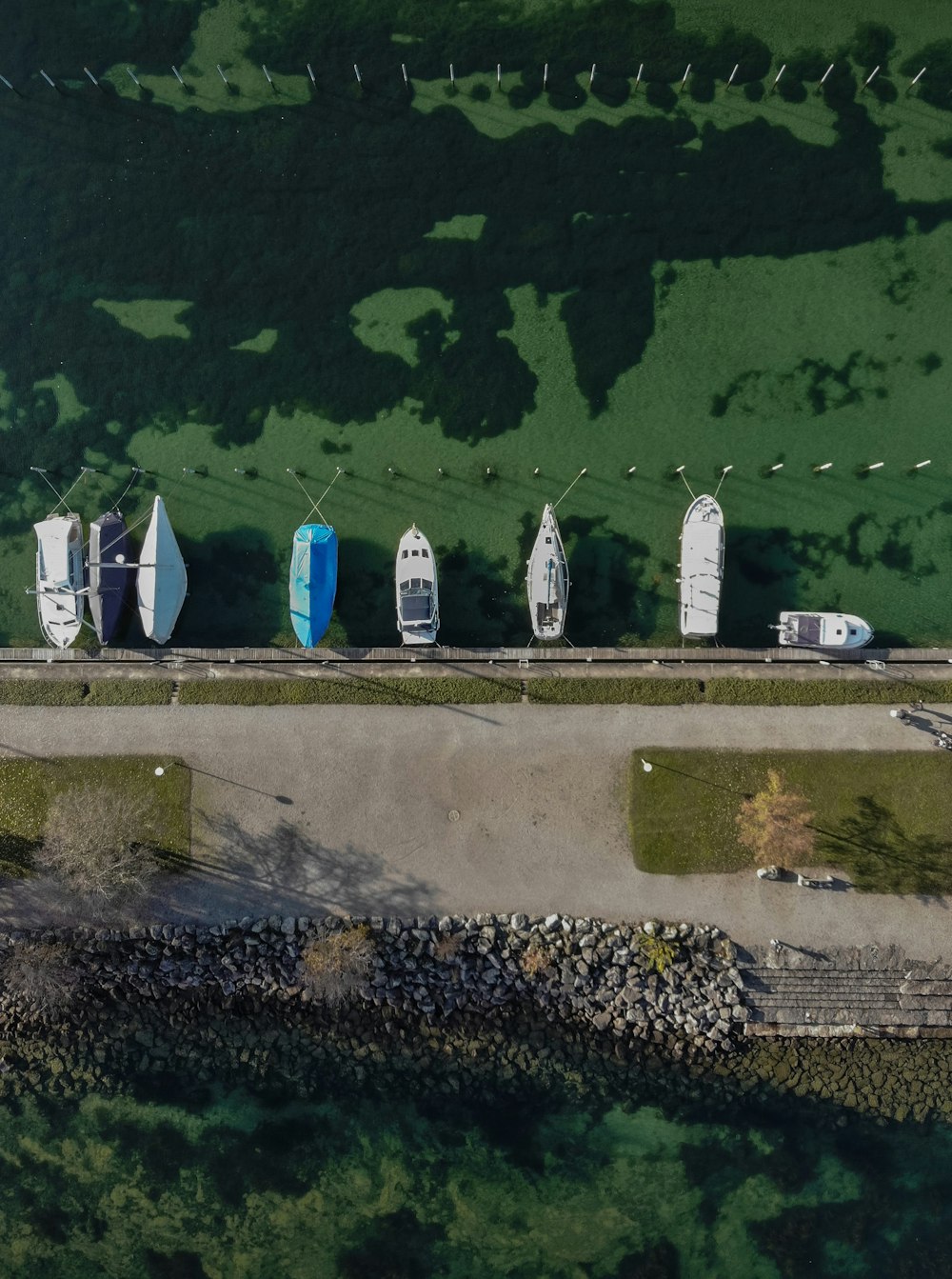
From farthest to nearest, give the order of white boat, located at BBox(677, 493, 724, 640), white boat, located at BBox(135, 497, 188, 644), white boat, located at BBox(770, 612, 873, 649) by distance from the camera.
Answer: white boat, located at BBox(135, 497, 188, 644) < white boat, located at BBox(677, 493, 724, 640) < white boat, located at BBox(770, 612, 873, 649)

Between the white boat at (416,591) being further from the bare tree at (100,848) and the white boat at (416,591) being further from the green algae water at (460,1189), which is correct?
the green algae water at (460,1189)

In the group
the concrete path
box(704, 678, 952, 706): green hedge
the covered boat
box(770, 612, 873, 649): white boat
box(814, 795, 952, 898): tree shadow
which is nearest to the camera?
box(814, 795, 952, 898): tree shadow

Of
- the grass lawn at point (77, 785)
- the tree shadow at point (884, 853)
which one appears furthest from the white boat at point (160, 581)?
the tree shadow at point (884, 853)

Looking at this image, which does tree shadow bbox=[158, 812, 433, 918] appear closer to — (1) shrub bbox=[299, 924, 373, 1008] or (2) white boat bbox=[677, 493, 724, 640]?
(1) shrub bbox=[299, 924, 373, 1008]

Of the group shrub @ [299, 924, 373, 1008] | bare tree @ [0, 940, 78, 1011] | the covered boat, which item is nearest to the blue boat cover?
the covered boat

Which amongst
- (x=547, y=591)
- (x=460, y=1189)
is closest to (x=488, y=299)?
(x=547, y=591)

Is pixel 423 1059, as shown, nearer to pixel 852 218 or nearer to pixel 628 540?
pixel 628 540
